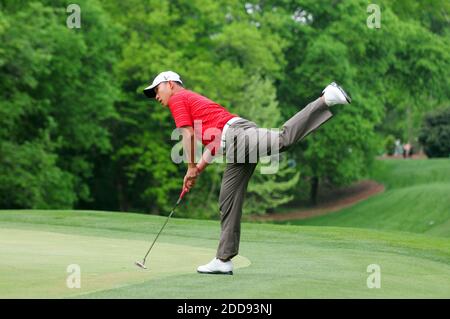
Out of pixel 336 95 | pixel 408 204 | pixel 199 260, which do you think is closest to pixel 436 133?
pixel 408 204

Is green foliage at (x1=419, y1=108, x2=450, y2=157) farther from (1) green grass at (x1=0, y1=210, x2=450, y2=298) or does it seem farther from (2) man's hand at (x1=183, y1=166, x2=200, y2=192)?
(2) man's hand at (x1=183, y1=166, x2=200, y2=192)

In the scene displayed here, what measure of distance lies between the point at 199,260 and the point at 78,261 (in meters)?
1.62

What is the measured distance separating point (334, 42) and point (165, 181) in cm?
1366

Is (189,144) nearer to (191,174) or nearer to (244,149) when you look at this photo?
(191,174)

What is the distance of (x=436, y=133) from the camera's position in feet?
231

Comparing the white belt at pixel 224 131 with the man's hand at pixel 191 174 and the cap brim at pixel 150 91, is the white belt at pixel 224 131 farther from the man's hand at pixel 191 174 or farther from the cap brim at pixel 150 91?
the cap brim at pixel 150 91

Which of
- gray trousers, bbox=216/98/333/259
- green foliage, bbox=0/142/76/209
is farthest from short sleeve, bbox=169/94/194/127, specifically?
green foliage, bbox=0/142/76/209

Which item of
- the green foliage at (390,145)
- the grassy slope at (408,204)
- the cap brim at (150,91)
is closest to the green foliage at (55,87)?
the grassy slope at (408,204)

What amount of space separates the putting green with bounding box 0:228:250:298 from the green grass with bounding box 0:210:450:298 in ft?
0.04

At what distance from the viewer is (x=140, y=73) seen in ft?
176

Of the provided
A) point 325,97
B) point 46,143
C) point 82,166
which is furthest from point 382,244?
point 82,166

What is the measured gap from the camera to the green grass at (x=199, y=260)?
916 cm

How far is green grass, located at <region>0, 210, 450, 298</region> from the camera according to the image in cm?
916

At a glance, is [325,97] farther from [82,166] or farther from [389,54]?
[389,54]
